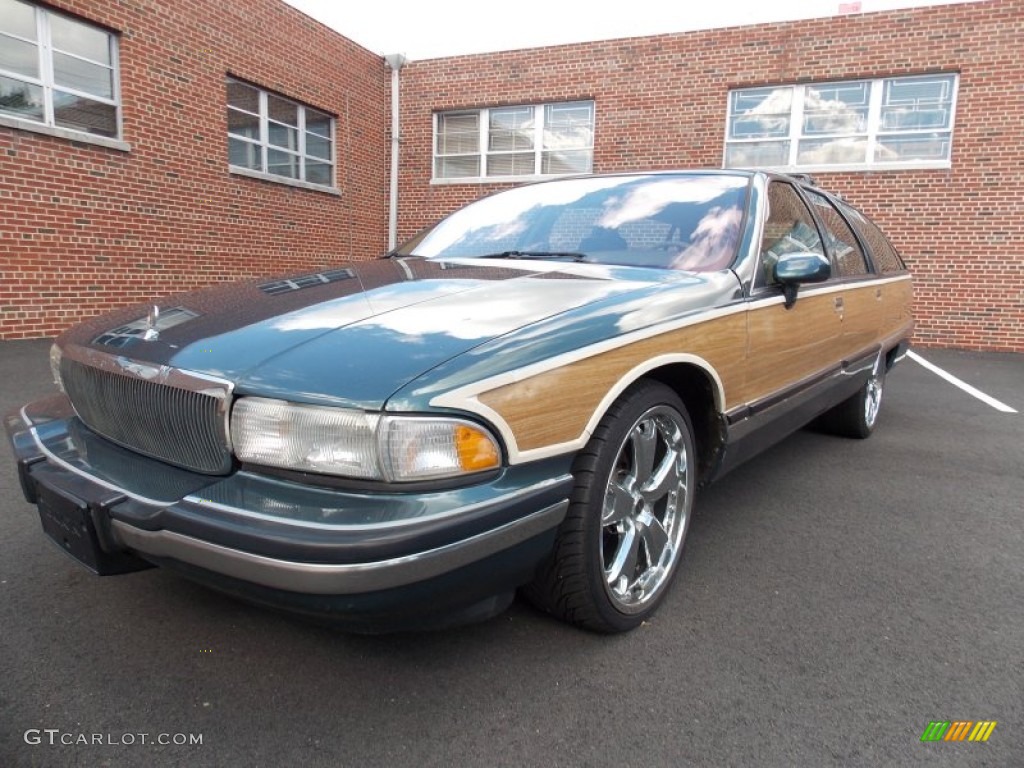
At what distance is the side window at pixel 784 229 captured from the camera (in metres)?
2.82

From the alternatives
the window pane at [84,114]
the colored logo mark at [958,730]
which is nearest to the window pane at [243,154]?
the window pane at [84,114]

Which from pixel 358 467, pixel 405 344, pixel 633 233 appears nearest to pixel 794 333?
pixel 633 233

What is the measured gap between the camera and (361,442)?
1.51 metres

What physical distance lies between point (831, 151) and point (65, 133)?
1026 cm

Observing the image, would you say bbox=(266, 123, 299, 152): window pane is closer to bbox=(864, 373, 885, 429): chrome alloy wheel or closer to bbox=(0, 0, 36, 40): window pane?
bbox=(0, 0, 36, 40): window pane

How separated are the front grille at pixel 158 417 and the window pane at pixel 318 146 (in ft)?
32.1

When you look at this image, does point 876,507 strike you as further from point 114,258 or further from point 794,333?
point 114,258

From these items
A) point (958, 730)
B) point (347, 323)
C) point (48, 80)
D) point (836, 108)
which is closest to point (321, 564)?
point (347, 323)

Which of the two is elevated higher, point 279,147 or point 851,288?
point 279,147

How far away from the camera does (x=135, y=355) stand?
1.89m

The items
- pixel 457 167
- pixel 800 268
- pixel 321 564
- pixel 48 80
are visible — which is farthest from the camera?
pixel 457 167

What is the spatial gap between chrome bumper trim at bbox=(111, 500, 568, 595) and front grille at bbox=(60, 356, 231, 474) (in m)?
0.21

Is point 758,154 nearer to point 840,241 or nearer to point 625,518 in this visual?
point 840,241

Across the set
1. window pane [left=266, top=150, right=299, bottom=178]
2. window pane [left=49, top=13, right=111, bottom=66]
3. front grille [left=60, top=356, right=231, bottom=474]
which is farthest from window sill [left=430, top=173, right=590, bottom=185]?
front grille [left=60, top=356, right=231, bottom=474]
